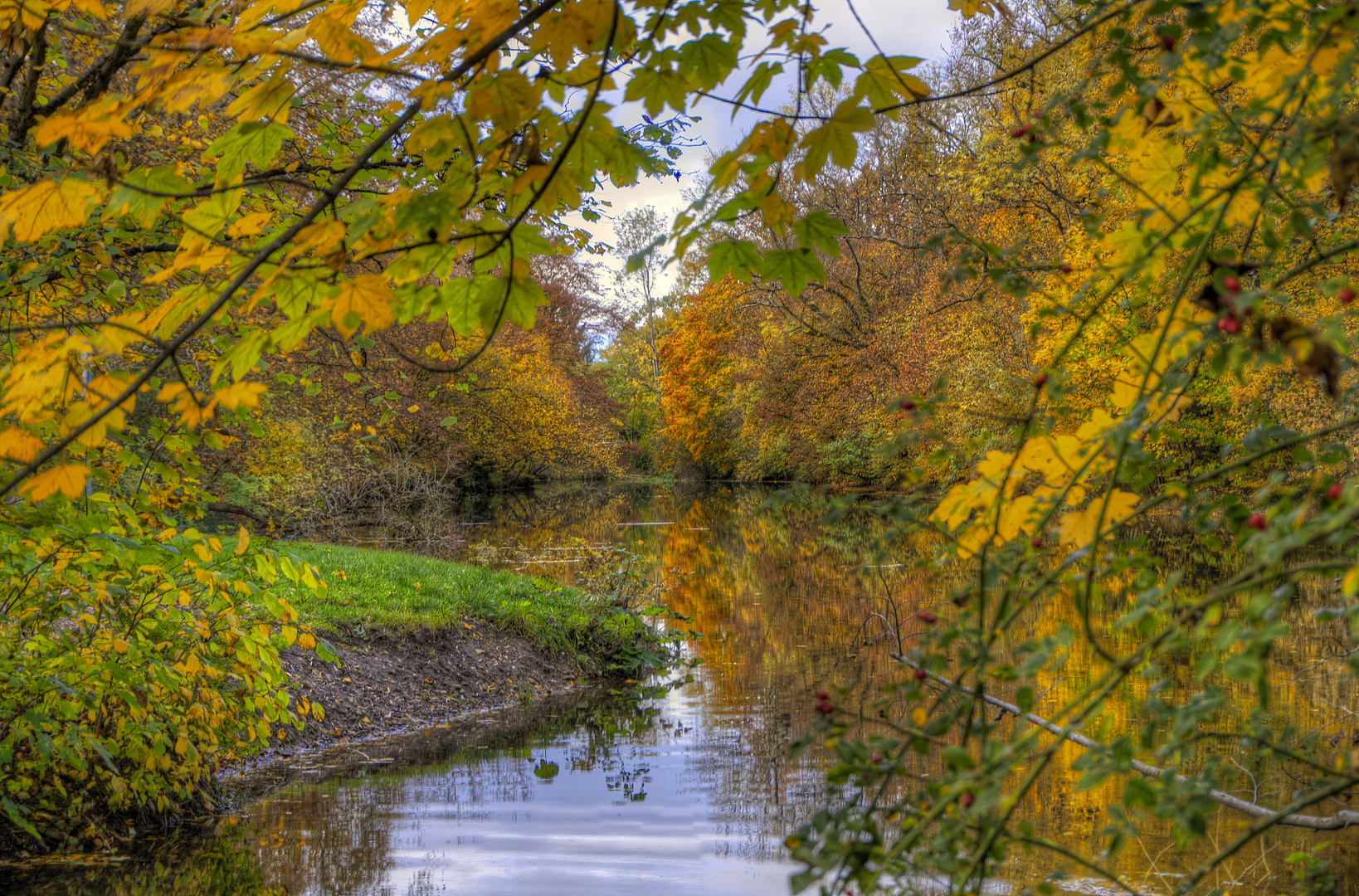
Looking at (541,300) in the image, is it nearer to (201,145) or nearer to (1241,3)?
(1241,3)

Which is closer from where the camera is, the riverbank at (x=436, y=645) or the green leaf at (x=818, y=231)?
the green leaf at (x=818, y=231)

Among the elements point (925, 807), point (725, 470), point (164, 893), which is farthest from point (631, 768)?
point (725, 470)

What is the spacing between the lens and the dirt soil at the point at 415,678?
7.02 m

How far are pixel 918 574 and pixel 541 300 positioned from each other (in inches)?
468

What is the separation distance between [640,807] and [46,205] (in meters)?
4.88

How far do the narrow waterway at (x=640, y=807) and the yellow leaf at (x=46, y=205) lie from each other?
138 centimetres

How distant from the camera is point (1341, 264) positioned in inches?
417

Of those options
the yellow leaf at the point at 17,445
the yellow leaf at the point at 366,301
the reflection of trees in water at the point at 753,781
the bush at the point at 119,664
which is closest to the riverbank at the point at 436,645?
the bush at the point at 119,664

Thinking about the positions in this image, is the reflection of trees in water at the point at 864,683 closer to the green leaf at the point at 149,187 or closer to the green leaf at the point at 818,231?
the green leaf at the point at 818,231

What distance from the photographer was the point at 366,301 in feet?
5.16

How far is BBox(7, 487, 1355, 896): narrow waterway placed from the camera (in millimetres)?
4402

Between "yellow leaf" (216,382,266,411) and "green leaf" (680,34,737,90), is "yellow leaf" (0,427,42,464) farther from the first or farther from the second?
"green leaf" (680,34,737,90)

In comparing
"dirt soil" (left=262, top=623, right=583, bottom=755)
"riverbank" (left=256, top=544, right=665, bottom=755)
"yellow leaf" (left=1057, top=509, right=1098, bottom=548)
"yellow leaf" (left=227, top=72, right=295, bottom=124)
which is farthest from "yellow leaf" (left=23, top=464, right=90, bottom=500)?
"dirt soil" (left=262, top=623, right=583, bottom=755)

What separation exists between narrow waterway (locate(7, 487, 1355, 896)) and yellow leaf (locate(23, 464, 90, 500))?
4.07 ft
